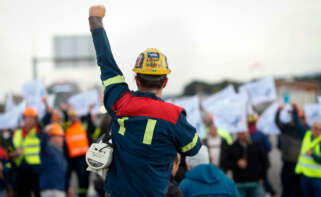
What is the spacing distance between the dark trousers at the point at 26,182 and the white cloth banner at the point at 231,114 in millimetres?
4013

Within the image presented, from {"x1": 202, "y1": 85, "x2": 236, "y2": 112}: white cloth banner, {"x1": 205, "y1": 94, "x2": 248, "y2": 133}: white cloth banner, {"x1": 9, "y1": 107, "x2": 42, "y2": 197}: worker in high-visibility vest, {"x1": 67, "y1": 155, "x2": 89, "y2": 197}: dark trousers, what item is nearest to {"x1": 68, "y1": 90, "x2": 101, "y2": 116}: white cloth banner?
{"x1": 67, "y1": 155, "x2": 89, "y2": 197}: dark trousers

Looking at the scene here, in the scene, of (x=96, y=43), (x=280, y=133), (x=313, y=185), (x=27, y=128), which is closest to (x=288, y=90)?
(x=280, y=133)

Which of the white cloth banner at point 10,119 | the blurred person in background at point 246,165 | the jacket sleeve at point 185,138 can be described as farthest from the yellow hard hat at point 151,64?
the white cloth banner at point 10,119

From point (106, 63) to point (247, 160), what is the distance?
560cm

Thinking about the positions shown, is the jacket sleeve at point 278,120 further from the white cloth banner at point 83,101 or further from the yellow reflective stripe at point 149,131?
the yellow reflective stripe at point 149,131

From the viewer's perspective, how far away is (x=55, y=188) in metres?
7.17

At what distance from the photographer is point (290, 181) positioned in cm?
889

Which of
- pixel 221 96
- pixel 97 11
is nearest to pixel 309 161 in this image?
pixel 221 96

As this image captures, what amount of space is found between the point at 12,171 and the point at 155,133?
651cm

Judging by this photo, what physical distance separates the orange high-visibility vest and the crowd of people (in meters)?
0.03

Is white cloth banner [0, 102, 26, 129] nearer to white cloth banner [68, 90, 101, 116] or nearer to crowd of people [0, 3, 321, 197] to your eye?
crowd of people [0, 3, 321, 197]

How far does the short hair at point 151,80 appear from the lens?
2.60 m

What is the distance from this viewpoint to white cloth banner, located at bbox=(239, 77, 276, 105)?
29.5 feet

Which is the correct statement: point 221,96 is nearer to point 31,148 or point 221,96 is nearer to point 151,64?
point 31,148
